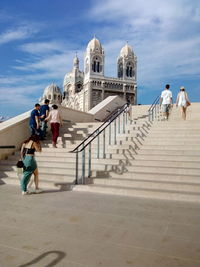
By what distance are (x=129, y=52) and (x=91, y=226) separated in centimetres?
9740

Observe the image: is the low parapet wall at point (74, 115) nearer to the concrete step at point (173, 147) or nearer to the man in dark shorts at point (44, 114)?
the man in dark shorts at point (44, 114)

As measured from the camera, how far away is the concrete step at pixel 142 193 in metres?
5.25

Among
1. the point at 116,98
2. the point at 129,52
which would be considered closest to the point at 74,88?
the point at 129,52

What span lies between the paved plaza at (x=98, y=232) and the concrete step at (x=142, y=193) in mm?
244

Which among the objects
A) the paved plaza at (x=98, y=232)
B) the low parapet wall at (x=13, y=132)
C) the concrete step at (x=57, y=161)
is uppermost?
the low parapet wall at (x=13, y=132)

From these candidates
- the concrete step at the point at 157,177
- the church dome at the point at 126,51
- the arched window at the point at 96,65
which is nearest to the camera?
the concrete step at the point at 157,177

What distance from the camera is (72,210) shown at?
15.0 feet

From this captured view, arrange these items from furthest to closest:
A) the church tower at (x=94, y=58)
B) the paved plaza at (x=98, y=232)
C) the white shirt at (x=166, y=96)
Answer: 1. the church tower at (x=94, y=58)
2. the white shirt at (x=166, y=96)
3. the paved plaza at (x=98, y=232)

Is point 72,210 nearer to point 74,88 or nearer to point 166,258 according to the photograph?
point 166,258

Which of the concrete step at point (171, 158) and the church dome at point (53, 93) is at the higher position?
the church dome at point (53, 93)

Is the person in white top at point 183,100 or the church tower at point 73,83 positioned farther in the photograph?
the church tower at point 73,83

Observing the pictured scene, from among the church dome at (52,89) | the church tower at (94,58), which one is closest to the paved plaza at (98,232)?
the church tower at (94,58)

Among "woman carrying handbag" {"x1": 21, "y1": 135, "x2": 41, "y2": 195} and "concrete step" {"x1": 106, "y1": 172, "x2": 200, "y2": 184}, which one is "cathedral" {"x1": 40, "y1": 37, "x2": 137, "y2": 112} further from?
Result: "woman carrying handbag" {"x1": 21, "y1": 135, "x2": 41, "y2": 195}

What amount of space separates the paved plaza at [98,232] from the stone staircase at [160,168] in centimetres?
41
